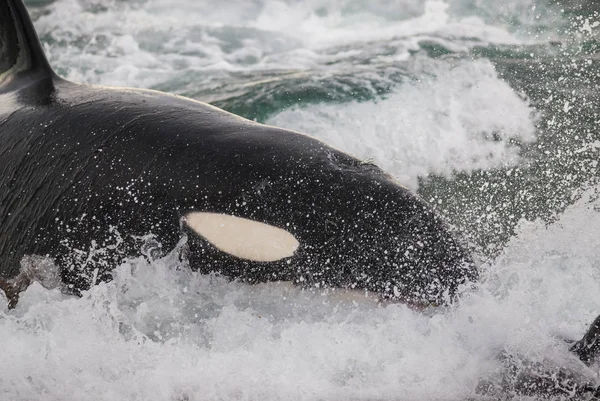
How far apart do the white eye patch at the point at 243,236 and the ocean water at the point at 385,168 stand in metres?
0.21

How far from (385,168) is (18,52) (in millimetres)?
3971

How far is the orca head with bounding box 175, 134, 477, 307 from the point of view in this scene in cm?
407

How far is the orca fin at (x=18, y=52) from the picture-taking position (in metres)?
5.52

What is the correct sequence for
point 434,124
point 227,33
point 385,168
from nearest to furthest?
point 385,168 < point 434,124 < point 227,33

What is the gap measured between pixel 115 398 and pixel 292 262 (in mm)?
1199

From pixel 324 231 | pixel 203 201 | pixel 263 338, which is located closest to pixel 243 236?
pixel 203 201

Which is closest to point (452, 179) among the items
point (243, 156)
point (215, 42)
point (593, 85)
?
point (593, 85)

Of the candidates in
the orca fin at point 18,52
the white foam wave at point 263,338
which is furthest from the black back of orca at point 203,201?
the orca fin at point 18,52

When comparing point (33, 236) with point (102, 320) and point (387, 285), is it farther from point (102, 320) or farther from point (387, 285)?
point (387, 285)

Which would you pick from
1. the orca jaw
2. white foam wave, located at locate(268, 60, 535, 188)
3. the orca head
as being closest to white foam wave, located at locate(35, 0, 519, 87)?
white foam wave, located at locate(268, 60, 535, 188)

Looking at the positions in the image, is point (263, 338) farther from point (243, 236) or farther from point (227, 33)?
point (227, 33)

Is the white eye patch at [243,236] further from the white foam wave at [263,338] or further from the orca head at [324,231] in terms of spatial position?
the white foam wave at [263,338]

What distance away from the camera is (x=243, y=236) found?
4242 millimetres

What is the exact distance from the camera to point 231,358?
13.9 ft
